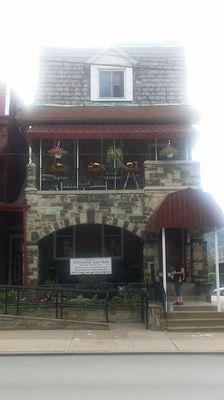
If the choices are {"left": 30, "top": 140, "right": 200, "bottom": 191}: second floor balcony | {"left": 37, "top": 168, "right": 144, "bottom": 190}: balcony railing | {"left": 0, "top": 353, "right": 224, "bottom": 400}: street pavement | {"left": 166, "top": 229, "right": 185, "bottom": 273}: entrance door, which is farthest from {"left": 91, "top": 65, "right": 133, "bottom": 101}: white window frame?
{"left": 0, "top": 353, "right": 224, "bottom": 400}: street pavement

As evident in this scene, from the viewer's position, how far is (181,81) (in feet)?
71.2

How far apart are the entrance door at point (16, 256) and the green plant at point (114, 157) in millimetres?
5547

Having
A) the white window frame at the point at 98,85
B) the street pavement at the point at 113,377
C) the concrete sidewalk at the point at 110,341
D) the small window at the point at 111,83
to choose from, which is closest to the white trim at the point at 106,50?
the white window frame at the point at 98,85

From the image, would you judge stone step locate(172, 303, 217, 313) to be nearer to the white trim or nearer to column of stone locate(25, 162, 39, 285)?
Answer: column of stone locate(25, 162, 39, 285)

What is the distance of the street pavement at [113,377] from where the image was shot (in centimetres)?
745

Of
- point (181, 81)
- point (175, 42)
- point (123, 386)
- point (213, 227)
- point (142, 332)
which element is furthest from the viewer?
point (175, 42)

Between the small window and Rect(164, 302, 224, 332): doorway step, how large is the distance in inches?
375

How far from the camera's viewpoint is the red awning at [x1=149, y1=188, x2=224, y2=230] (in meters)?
15.6

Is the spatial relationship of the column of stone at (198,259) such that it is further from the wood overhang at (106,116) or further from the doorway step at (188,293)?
the wood overhang at (106,116)

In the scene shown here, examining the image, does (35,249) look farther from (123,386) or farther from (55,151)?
(123,386)

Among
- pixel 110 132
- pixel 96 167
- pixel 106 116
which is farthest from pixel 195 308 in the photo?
pixel 106 116

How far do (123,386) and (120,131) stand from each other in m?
11.4

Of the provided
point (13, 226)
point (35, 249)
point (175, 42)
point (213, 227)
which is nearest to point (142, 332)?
point (213, 227)

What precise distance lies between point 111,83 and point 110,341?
38.7 ft
